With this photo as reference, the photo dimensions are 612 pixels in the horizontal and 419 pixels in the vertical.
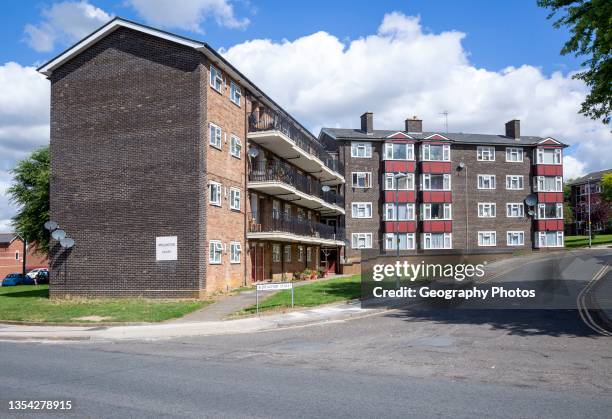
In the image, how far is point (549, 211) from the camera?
196 ft

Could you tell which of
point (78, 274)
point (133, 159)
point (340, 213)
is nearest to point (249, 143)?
point (133, 159)

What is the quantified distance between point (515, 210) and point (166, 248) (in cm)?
4306

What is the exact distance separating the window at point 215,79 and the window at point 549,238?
42.1m

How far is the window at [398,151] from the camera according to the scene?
5606 centimetres

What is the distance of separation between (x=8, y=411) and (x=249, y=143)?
27.0 meters

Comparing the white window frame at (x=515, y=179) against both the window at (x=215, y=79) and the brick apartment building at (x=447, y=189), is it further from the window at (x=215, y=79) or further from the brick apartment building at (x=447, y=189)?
the window at (x=215, y=79)

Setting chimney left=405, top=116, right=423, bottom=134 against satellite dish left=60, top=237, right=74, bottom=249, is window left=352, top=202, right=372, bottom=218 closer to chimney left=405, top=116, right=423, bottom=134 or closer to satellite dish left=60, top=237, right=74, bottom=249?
chimney left=405, top=116, right=423, bottom=134

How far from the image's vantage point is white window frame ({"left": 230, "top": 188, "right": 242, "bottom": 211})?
99.6ft

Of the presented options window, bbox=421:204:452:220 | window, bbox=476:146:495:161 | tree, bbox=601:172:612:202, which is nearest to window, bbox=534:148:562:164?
window, bbox=476:146:495:161

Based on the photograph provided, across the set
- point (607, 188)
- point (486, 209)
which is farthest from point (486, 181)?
point (607, 188)

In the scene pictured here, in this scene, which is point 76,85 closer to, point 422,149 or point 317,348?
point 317,348

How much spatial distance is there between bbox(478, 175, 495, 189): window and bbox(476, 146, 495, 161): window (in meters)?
1.83

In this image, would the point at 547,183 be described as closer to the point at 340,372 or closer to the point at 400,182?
the point at 400,182

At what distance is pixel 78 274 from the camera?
27328 mm
